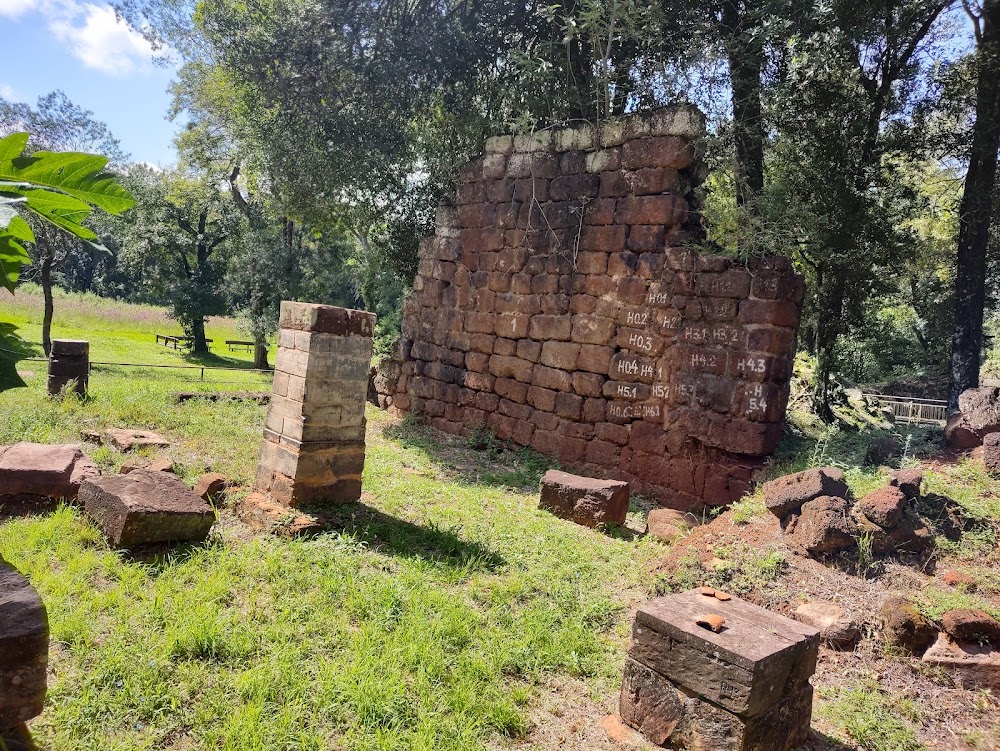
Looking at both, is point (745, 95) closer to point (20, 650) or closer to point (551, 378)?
point (551, 378)

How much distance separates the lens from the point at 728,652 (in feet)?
11.3

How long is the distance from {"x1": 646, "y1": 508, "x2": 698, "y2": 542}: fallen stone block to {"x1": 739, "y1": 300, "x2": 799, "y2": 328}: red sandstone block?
237cm

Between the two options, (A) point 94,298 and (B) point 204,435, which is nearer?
(B) point 204,435

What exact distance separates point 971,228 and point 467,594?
26.9 ft

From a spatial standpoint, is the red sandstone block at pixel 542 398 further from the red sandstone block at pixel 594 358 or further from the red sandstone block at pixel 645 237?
the red sandstone block at pixel 645 237

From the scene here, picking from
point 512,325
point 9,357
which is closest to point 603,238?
point 512,325

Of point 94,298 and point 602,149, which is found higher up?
point 602,149

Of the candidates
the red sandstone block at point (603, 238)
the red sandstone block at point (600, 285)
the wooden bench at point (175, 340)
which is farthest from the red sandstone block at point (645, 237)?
the wooden bench at point (175, 340)

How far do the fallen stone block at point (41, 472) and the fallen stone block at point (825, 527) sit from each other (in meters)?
6.16

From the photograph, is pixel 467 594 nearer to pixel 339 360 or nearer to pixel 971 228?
pixel 339 360

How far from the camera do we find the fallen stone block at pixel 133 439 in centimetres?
767

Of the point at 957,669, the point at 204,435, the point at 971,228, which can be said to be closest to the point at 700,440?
the point at 957,669

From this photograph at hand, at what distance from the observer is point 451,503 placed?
7.39 m

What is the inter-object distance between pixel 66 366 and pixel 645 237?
8.98 metres
